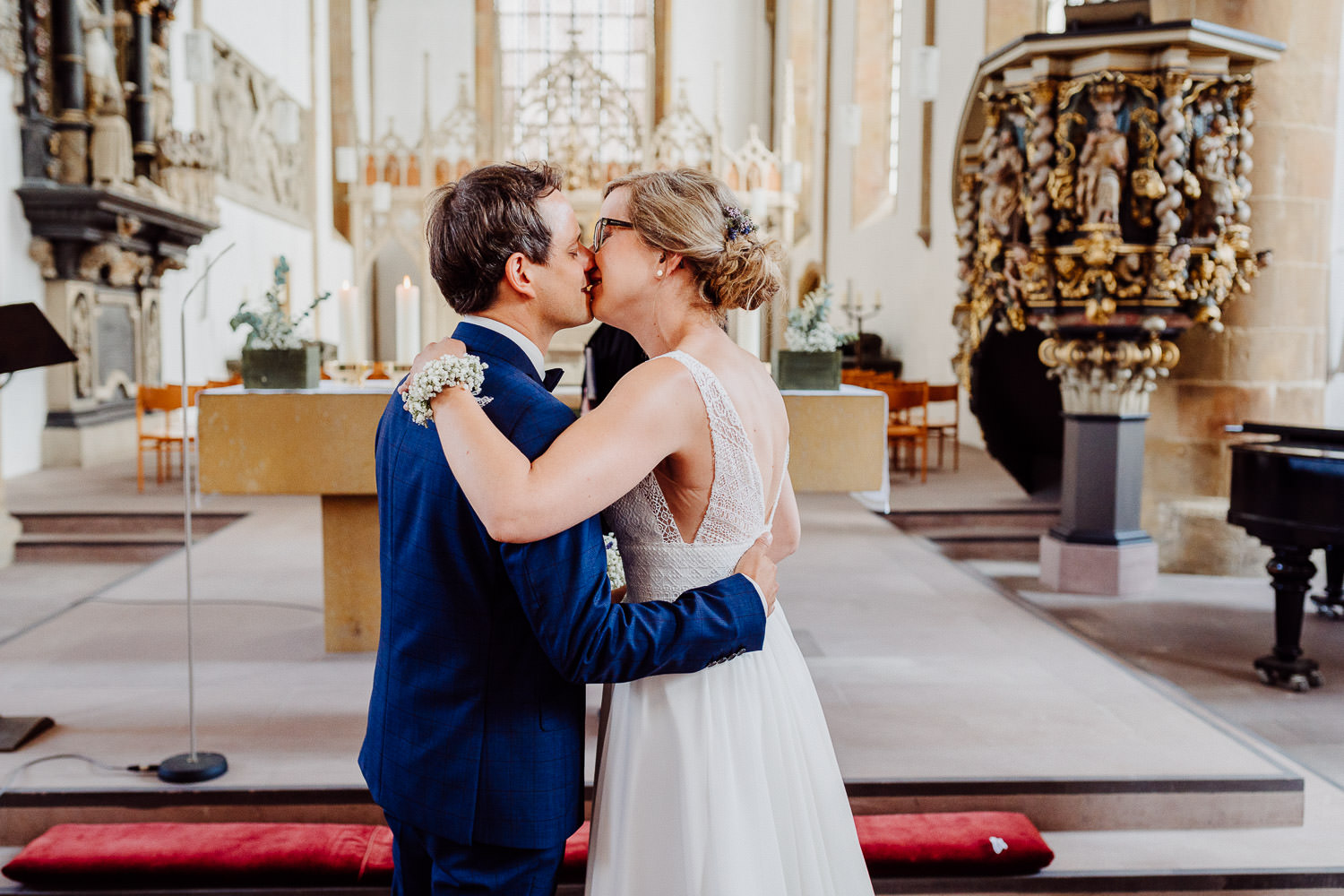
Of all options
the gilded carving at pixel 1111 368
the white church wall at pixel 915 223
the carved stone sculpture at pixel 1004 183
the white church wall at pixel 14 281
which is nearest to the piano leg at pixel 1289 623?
the gilded carving at pixel 1111 368

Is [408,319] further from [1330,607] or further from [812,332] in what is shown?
[1330,607]

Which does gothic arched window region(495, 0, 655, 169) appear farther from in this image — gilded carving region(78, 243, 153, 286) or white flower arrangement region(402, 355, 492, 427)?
white flower arrangement region(402, 355, 492, 427)

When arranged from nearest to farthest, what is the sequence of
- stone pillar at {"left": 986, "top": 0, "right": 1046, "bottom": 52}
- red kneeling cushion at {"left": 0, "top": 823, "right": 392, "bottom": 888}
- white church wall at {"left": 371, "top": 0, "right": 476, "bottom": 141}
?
red kneeling cushion at {"left": 0, "top": 823, "right": 392, "bottom": 888}
stone pillar at {"left": 986, "top": 0, "right": 1046, "bottom": 52}
white church wall at {"left": 371, "top": 0, "right": 476, "bottom": 141}

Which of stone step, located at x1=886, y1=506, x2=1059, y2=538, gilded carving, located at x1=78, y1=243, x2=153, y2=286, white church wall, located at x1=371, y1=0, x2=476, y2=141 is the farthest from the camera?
white church wall, located at x1=371, y1=0, x2=476, y2=141

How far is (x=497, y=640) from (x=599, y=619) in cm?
15

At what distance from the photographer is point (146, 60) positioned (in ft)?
31.4

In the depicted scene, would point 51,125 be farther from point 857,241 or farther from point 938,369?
point 857,241

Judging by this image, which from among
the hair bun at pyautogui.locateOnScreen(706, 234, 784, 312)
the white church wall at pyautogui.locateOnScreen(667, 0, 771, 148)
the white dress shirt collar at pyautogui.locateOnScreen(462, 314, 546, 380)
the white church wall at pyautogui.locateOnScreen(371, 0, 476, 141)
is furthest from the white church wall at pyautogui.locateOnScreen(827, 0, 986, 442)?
the white dress shirt collar at pyautogui.locateOnScreen(462, 314, 546, 380)

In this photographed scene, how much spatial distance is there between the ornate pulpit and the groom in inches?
161

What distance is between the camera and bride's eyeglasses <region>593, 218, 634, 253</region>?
1463mm

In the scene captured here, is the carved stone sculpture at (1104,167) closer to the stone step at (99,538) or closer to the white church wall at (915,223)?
the stone step at (99,538)

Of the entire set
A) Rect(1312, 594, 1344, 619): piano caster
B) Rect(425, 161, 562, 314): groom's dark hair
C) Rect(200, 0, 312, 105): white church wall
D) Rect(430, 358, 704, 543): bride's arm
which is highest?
Rect(200, 0, 312, 105): white church wall

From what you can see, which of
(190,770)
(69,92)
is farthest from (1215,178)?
(69,92)

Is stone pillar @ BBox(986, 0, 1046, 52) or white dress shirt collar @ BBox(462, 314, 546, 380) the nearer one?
white dress shirt collar @ BBox(462, 314, 546, 380)
